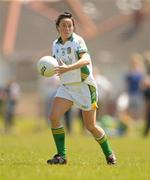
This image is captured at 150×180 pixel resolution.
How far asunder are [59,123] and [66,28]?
125cm

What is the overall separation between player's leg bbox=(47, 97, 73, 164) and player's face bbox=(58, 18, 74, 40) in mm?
829

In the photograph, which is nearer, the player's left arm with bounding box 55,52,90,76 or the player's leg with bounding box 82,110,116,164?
the player's left arm with bounding box 55,52,90,76

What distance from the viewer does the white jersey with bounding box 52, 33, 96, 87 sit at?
11.0 metres

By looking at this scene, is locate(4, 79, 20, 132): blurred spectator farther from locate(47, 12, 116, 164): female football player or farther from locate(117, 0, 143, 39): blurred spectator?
locate(117, 0, 143, 39): blurred spectator

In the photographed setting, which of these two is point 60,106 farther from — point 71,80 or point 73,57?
point 73,57

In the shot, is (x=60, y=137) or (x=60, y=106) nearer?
(x=60, y=106)

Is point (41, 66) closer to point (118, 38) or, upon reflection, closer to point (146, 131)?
point (146, 131)

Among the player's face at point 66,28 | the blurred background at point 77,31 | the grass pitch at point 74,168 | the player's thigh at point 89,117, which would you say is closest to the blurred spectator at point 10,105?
the grass pitch at point 74,168

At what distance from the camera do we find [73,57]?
36.1ft

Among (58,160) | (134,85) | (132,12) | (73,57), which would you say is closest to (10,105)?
(134,85)

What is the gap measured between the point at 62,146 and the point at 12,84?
16.3 meters

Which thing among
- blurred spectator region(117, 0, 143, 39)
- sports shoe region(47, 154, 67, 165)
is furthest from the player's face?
blurred spectator region(117, 0, 143, 39)

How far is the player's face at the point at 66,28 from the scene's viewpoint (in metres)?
11.0

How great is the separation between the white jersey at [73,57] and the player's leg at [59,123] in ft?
0.93
